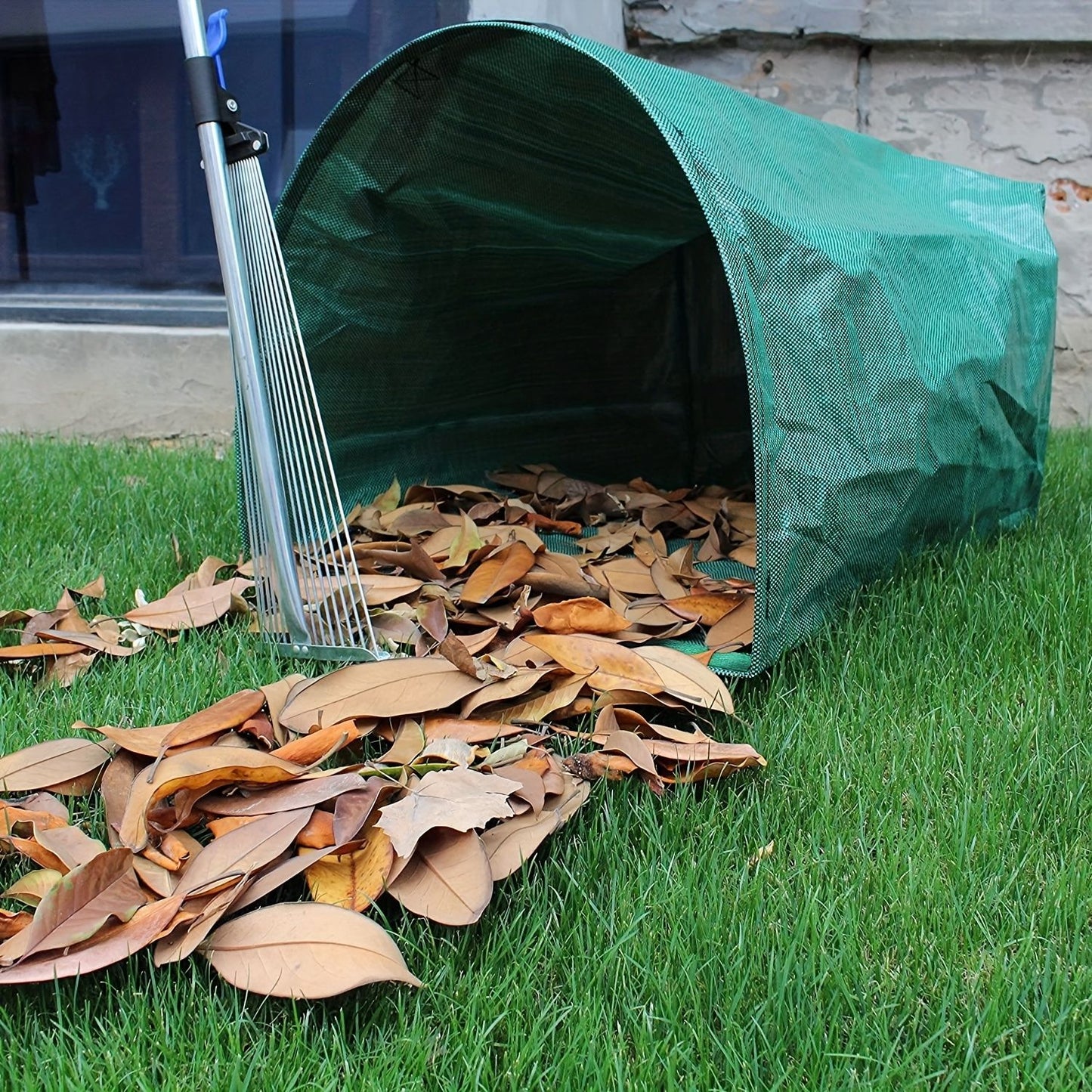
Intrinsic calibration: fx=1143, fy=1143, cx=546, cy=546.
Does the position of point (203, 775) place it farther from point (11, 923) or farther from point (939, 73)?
point (939, 73)

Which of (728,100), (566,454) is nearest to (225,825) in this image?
(728,100)

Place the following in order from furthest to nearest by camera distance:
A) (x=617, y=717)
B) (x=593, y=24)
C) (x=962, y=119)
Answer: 1. (x=962, y=119)
2. (x=593, y=24)
3. (x=617, y=717)

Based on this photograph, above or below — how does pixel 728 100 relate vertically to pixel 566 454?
above

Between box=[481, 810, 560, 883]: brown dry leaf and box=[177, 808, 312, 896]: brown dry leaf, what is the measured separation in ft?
0.61

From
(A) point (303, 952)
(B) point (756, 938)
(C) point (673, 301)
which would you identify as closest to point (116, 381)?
(C) point (673, 301)

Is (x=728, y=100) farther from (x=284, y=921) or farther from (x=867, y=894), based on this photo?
(x=284, y=921)

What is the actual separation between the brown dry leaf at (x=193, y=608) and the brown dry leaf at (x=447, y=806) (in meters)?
0.76

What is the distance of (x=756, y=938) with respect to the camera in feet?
3.32

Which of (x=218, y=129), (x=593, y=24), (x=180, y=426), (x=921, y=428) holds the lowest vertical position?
(x=180, y=426)

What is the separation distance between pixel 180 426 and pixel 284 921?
10.3 feet

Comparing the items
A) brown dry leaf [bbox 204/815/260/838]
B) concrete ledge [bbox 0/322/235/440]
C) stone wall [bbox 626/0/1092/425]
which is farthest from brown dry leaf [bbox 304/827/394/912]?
stone wall [bbox 626/0/1092/425]

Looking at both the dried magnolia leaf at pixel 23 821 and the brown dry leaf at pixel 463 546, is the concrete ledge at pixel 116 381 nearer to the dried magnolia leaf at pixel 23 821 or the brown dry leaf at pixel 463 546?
the brown dry leaf at pixel 463 546

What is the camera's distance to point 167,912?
0.99 m

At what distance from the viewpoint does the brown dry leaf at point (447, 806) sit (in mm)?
1070
